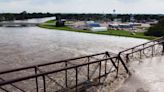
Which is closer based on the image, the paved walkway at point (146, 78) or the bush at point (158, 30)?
the paved walkway at point (146, 78)

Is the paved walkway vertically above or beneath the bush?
above

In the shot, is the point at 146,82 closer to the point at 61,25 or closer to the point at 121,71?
the point at 121,71

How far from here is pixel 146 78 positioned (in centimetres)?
1483

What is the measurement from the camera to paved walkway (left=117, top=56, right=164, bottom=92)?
1305 cm

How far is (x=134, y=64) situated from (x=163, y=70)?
288 centimetres

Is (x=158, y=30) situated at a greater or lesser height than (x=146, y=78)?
lesser

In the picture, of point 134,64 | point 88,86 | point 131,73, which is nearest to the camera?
point 88,86

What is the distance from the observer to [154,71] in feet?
53.9

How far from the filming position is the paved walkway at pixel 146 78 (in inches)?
514

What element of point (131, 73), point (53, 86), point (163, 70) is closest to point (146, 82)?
point (131, 73)

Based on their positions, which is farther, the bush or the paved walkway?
→ the bush

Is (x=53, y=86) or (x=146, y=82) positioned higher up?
(x=146, y=82)

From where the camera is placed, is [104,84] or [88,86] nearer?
[88,86]

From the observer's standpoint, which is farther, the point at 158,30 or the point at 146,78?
the point at 158,30
